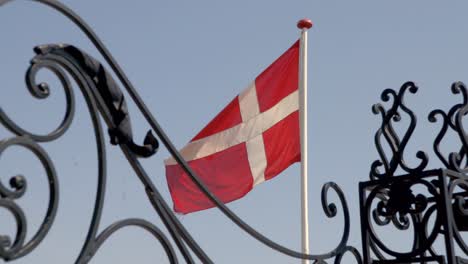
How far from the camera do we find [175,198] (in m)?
7.60

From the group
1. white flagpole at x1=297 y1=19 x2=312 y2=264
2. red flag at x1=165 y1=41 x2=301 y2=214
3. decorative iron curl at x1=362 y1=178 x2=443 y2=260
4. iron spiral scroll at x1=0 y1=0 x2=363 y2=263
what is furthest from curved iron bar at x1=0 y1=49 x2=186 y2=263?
red flag at x1=165 y1=41 x2=301 y2=214

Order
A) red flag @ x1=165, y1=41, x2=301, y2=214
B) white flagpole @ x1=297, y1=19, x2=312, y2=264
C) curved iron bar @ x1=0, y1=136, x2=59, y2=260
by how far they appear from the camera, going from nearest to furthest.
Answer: curved iron bar @ x1=0, y1=136, x2=59, y2=260 → white flagpole @ x1=297, y1=19, x2=312, y2=264 → red flag @ x1=165, y1=41, x2=301, y2=214

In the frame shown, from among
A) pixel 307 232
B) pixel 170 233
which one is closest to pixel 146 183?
pixel 170 233

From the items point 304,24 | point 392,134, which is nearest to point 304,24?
point 304,24

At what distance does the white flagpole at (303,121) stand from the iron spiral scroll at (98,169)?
392 cm

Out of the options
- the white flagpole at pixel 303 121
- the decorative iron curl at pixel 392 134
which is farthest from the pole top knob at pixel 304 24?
the decorative iron curl at pixel 392 134

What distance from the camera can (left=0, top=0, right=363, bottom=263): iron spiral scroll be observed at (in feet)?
6.42

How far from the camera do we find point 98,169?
2285 millimetres

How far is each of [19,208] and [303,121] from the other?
5.44m

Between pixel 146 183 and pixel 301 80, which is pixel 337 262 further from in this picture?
pixel 301 80

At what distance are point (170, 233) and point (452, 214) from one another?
114cm

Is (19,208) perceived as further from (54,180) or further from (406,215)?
(406,215)

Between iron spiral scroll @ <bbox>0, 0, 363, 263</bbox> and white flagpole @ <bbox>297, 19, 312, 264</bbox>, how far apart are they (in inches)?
154

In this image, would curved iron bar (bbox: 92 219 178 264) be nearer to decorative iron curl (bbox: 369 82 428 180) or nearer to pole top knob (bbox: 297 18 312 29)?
decorative iron curl (bbox: 369 82 428 180)
